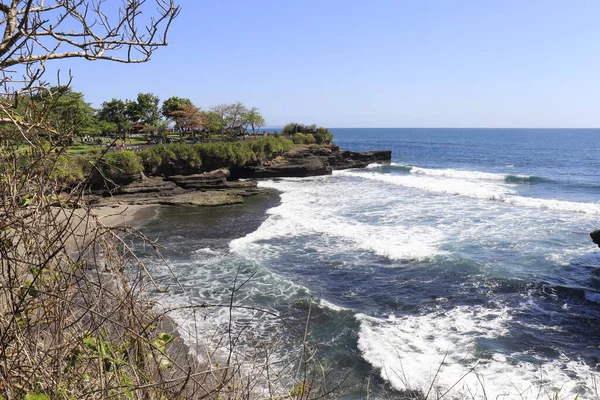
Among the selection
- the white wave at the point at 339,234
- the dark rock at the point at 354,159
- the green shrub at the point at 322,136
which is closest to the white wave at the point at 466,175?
the dark rock at the point at 354,159

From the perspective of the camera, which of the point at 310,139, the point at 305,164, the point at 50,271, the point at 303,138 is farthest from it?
the point at 310,139

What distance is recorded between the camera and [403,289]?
13.7m

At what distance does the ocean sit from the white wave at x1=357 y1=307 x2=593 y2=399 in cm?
4

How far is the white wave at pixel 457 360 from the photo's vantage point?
8.52 metres

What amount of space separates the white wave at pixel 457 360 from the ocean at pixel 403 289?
1.6 inches

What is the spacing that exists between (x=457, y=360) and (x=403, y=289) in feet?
13.7

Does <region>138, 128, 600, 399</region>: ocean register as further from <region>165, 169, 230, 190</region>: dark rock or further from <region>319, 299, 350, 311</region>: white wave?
<region>165, 169, 230, 190</region>: dark rock

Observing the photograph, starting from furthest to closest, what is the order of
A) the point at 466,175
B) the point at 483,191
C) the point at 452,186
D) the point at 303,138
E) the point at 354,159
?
the point at 303,138 < the point at 354,159 < the point at 466,175 < the point at 452,186 < the point at 483,191

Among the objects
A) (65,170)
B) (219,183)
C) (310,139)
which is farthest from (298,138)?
(65,170)

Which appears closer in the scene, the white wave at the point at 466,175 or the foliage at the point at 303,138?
the white wave at the point at 466,175

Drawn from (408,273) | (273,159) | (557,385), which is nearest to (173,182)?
(273,159)

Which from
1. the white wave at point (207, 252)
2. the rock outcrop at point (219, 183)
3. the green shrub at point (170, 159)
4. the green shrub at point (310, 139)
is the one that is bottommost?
the white wave at point (207, 252)

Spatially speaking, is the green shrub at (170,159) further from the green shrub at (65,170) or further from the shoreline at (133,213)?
the green shrub at (65,170)

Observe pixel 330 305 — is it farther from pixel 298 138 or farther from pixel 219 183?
pixel 298 138
